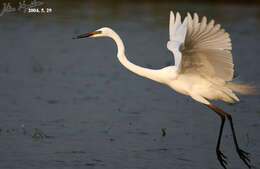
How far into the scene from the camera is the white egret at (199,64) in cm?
488

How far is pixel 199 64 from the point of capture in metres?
5.48

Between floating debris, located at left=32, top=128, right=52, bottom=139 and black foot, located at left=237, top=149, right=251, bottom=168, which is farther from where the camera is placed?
floating debris, located at left=32, top=128, right=52, bottom=139

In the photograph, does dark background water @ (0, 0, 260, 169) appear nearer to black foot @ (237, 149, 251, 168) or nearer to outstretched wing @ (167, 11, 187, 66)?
black foot @ (237, 149, 251, 168)

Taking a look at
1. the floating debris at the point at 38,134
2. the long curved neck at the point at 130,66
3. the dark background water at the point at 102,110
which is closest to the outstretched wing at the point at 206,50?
the long curved neck at the point at 130,66

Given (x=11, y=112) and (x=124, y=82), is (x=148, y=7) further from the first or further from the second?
(x=11, y=112)

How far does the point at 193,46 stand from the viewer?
5.04 m

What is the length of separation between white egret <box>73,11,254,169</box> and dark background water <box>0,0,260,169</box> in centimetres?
67

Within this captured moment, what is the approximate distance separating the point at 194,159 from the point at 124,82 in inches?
156

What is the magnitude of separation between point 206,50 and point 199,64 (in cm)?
41

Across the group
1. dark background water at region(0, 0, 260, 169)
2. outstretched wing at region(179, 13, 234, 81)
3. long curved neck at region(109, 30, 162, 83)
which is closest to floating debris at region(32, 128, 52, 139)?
dark background water at region(0, 0, 260, 169)

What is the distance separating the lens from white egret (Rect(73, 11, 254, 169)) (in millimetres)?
4883

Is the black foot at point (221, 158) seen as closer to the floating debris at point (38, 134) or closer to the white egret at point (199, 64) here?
the white egret at point (199, 64)

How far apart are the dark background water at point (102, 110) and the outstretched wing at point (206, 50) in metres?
1.05

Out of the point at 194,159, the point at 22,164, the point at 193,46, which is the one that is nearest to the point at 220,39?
the point at 193,46
